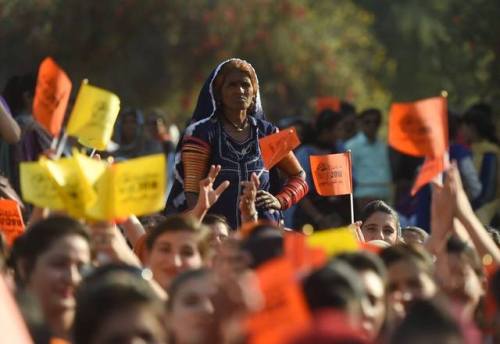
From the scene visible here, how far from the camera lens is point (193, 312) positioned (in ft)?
27.1

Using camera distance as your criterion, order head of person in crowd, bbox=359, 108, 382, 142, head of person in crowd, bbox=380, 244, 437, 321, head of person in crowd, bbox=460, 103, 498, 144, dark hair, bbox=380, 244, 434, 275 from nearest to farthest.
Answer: head of person in crowd, bbox=380, 244, 437, 321
dark hair, bbox=380, 244, 434, 275
head of person in crowd, bbox=460, 103, 498, 144
head of person in crowd, bbox=359, 108, 382, 142

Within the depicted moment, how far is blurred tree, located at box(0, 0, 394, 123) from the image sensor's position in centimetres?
3120

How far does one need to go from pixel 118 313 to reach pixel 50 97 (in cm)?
353

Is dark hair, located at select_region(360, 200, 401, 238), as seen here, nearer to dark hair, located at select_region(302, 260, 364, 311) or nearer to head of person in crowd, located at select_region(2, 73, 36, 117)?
head of person in crowd, located at select_region(2, 73, 36, 117)

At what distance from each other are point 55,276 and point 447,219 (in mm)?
2097

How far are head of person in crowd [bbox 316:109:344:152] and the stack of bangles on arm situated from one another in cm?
489

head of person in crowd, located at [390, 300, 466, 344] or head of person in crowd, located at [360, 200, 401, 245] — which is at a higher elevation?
head of person in crowd, located at [390, 300, 466, 344]

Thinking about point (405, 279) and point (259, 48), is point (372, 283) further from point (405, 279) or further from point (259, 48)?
point (259, 48)

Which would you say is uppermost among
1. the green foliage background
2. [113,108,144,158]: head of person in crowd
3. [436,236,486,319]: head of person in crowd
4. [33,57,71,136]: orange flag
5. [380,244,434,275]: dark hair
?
[33,57,71,136]: orange flag

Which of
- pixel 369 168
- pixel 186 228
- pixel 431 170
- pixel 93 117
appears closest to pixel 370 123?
pixel 369 168

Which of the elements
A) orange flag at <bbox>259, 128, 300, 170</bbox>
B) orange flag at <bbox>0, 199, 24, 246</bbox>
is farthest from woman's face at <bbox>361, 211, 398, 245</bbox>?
orange flag at <bbox>0, 199, 24, 246</bbox>

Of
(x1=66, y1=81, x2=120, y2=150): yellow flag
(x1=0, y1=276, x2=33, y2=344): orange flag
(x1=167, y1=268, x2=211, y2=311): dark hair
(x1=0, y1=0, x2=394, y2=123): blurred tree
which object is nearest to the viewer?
(x1=0, y1=276, x2=33, y2=344): orange flag

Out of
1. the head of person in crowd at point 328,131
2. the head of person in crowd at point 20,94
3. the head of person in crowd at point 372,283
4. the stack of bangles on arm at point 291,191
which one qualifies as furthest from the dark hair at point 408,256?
the head of person in crowd at point 328,131

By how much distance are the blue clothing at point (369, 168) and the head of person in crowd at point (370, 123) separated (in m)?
0.05
